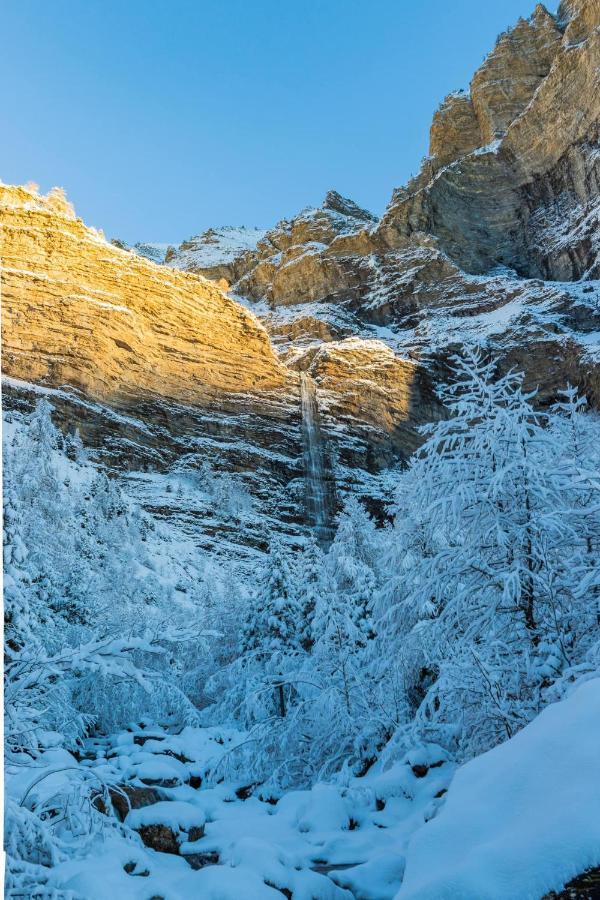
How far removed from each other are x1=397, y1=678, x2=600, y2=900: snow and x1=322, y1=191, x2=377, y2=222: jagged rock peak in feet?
450

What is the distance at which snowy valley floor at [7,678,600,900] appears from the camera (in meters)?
2.67

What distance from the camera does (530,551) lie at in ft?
19.6

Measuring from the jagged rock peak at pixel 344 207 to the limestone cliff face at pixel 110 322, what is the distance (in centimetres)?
6795

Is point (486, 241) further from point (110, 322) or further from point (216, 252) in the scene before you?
point (110, 322)

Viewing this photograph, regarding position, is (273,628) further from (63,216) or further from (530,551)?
(63,216)

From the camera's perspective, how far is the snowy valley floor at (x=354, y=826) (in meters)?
2.67

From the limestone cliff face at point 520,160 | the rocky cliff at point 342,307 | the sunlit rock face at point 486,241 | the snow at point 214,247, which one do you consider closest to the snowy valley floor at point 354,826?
the rocky cliff at point 342,307

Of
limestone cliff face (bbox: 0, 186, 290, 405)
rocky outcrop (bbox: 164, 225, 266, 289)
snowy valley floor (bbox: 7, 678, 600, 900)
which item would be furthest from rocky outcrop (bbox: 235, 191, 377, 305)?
snowy valley floor (bbox: 7, 678, 600, 900)

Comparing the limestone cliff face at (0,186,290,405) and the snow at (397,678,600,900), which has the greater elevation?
the limestone cliff face at (0,186,290,405)

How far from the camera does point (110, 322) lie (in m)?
62.0

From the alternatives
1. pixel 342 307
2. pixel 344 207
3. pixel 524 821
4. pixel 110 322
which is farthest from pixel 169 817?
pixel 344 207

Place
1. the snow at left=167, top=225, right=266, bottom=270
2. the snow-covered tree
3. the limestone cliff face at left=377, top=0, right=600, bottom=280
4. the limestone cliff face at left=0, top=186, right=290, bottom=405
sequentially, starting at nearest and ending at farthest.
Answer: the snow-covered tree, the limestone cliff face at left=0, top=186, right=290, bottom=405, the limestone cliff face at left=377, top=0, right=600, bottom=280, the snow at left=167, top=225, right=266, bottom=270

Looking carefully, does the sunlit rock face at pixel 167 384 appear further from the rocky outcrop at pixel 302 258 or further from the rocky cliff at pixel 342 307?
the rocky outcrop at pixel 302 258

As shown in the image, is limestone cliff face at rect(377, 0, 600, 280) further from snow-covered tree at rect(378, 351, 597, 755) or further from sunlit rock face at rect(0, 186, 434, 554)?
snow-covered tree at rect(378, 351, 597, 755)
